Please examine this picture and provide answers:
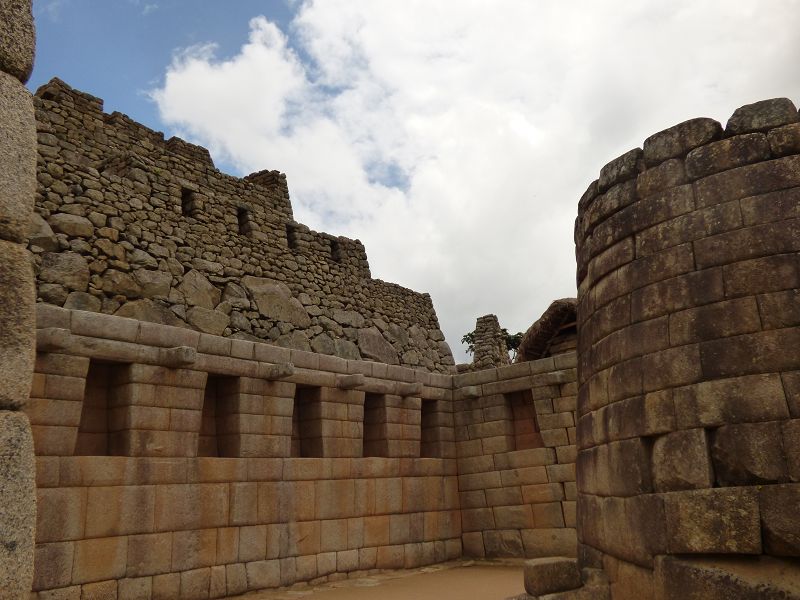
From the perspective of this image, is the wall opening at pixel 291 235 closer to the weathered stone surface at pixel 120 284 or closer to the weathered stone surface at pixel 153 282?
the weathered stone surface at pixel 153 282

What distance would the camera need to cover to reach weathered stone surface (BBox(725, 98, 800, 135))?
16.0 feet

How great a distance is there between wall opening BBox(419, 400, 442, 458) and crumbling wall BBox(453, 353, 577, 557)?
441 millimetres

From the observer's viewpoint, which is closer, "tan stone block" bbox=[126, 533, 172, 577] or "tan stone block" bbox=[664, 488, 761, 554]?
"tan stone block" bbox=[664, 488, 761, 554]

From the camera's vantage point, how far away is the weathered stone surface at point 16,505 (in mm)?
2320

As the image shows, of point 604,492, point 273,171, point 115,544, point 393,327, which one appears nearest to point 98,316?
point 115,544

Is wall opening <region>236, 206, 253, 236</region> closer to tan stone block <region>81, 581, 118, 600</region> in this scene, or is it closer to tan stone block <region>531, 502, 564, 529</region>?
tan stone block <region>531, 502, 564, 529</region>

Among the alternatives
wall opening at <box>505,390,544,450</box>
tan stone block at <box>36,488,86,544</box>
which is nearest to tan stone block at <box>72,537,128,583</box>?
tan stone block at <box>36,488,86,544</box>

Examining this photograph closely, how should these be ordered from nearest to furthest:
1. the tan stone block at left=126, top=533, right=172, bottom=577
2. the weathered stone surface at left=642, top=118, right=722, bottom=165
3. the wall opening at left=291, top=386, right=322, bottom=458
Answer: the weathered stone surface at left=642, top=118, right=722, bottom=165 → the tan stone block at left=126, top=533, right=172, bottom=577 → the wall opening at left=291, top=386, right=322, bottom=458

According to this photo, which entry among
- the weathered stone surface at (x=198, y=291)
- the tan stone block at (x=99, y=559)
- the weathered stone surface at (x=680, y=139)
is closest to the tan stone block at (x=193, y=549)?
the tan stone block at (x=99, y=559)

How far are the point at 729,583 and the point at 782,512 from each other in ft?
1.85

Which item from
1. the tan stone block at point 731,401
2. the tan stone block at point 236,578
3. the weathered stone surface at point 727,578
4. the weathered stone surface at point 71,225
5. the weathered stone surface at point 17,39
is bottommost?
the tan stone block at point 236,578

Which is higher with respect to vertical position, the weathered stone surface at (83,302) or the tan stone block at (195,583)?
the weathered stone surface at (83,302)

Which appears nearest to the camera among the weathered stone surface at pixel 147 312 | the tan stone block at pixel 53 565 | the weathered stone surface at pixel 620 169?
the weathered stone surface at pixel 620 169

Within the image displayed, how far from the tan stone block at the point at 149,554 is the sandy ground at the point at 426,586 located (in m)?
1.19
